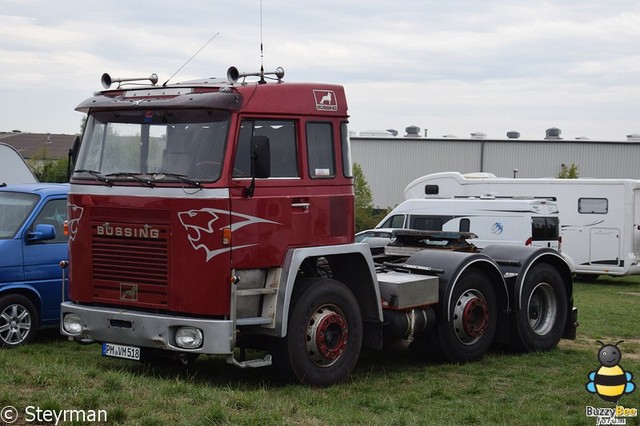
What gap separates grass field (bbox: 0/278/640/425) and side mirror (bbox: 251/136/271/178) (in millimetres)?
2105

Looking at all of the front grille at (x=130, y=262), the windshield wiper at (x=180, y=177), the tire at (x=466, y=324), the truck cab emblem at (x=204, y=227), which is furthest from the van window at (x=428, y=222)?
the truck cab emblem at (x=204, y=227)

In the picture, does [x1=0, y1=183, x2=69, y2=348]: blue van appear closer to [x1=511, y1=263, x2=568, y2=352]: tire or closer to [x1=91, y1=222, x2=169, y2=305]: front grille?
[x1=91, y1=222, x2=169, y2=305]: front grille

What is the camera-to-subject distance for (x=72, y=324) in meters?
10.2

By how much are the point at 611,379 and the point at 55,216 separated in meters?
7.15

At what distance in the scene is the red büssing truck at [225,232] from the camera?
934 centimetres

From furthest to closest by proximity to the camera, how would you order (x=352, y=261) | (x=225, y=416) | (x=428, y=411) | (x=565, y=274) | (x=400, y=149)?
(x=400, y=149)
(x=565, y=274)
(x=352, y=261)
(x=428, y=411)
(x=225, y=416)

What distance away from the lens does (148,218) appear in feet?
31.2

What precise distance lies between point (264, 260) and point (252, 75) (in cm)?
202

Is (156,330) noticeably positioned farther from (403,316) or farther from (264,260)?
(403,316)

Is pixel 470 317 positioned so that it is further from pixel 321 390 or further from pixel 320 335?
pixel 321 390

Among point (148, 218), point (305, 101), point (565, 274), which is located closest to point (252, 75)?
point (305, 101)

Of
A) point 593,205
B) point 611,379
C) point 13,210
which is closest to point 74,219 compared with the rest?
point 13,210

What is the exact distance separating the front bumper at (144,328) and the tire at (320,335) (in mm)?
775

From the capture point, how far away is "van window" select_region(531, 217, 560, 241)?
2397 centimetres
